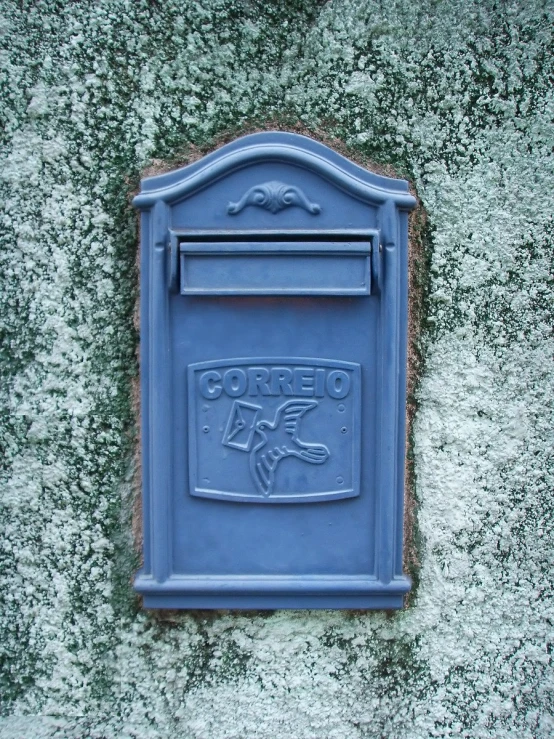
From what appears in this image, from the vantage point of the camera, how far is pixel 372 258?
0.74 metres

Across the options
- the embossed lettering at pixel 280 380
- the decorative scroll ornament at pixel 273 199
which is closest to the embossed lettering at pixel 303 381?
the embossed lettering at pixel 280 380

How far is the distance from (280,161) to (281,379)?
29cm

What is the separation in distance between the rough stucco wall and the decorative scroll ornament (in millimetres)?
131

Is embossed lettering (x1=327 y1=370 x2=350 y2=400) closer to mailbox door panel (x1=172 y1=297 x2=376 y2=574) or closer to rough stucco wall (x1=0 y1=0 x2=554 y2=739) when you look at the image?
mailbox door panel (x1=172 y1=297 x2=376 y2=574)

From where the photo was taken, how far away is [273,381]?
2.50ft

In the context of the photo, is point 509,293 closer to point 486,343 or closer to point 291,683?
point 486,343

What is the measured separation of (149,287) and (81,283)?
0.12m

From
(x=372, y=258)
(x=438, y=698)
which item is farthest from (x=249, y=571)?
(x=372, y=258)

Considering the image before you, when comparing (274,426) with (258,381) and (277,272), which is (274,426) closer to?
(258,381)

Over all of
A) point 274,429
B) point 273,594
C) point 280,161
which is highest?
point 280,161

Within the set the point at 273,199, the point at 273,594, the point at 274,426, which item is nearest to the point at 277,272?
the point at 273,199

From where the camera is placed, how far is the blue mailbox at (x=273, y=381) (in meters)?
0.74

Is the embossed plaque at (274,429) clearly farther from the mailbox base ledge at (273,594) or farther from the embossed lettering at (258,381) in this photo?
the mailbox base ledge at (273,594)

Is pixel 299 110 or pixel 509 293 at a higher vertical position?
pixel 299 110
